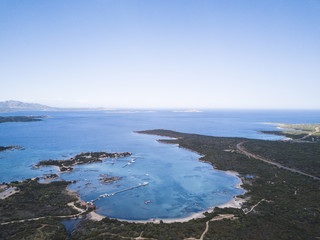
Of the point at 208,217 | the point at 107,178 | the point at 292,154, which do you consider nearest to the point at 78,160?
the point at 107,178

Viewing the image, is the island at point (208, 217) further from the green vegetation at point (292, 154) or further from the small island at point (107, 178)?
the small island at point (107, 178)

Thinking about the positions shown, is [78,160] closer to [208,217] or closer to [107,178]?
[107,178]

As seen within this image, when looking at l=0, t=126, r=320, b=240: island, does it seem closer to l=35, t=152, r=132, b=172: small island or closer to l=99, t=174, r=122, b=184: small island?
l=99, t=174, r=122, b=184: small island

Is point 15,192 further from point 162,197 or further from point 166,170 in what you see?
point 166,170

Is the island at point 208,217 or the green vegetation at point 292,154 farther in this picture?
the green vegetation at point 292,154

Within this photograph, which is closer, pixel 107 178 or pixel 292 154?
pixel 107 178

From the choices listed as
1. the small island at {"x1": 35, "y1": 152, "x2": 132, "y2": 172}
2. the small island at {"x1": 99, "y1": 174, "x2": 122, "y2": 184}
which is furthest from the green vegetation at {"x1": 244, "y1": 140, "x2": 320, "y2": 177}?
the small island at {"x1": 99, "y1": 174, "x2": 122, "y2": 184}

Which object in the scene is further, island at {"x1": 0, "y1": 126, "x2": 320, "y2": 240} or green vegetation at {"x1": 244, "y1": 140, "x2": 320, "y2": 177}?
green vegetation at {"x1": 244, "y1": 140, "x2": 320, "y2": 177}

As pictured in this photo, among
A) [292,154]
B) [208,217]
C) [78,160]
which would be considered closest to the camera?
[208,217]

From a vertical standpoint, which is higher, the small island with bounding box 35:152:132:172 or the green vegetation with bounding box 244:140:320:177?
the green vegetation with bounding box 244:140:320:177

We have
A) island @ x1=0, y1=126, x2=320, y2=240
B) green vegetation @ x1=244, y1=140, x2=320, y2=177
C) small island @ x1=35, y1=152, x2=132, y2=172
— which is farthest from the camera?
green vegetation @ x1=244, y1=140, x2=320, y2=177

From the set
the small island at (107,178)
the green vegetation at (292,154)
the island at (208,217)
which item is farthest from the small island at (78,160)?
the green vegetation at (292,154)
